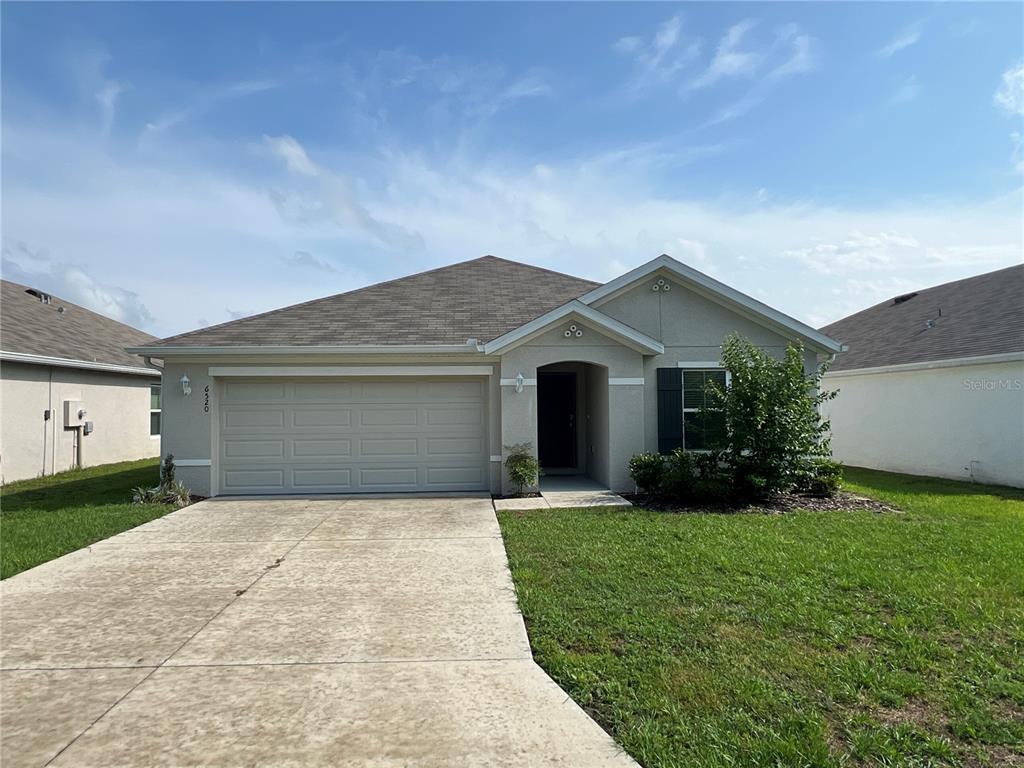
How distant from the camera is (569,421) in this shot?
581 inches

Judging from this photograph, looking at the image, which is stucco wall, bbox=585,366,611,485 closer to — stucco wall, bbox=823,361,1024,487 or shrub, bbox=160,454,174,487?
stucco wall, bbox=823,361,1024,487

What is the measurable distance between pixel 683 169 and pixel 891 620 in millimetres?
10147

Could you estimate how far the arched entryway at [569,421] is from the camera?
1315 centimetres

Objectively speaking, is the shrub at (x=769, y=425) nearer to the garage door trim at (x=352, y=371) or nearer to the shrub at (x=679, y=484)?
the shrub at (x=679, y=484)

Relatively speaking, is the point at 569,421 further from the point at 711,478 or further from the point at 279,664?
the point at 279,664

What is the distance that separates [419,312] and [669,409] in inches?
232

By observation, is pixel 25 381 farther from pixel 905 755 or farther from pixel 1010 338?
pixel 1010 338

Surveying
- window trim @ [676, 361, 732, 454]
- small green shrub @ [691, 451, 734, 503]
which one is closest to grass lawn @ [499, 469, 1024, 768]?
small green shrub @ [691, 451, 734, 503]

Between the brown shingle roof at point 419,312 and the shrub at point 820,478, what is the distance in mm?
6386

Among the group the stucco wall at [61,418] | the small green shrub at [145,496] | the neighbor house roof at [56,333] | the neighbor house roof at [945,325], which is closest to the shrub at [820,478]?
the neighbor house roof at [945,325]

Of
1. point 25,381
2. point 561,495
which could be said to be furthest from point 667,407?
point 25,381

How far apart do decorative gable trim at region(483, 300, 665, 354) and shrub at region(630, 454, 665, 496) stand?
2.13 metres

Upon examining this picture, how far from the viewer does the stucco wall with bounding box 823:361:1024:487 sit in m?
12.4

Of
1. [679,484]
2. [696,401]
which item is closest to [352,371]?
[679,484]
